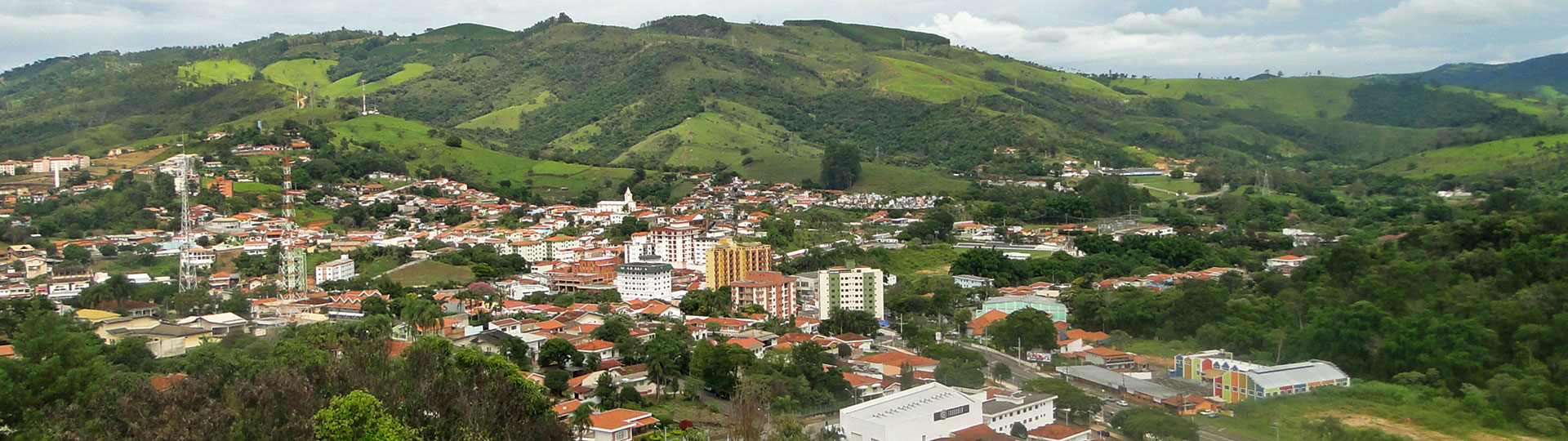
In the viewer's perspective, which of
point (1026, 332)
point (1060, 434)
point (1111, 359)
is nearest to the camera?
point (1060, 434)

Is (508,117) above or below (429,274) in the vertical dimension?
above

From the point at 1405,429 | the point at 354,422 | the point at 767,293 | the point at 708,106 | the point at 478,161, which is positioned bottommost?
the point at 1405,429

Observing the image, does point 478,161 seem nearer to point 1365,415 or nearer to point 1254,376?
point 1254,376

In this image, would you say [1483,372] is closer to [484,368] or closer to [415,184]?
[484,368]

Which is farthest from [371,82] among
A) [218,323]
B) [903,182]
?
[218,323]

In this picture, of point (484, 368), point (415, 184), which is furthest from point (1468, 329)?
point (415, 184)
